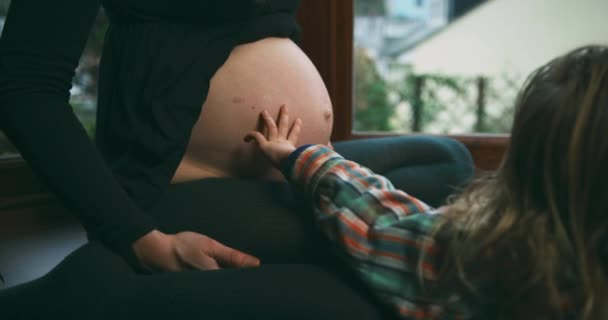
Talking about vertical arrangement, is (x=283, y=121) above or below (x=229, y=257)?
above

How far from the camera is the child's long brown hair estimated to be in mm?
610

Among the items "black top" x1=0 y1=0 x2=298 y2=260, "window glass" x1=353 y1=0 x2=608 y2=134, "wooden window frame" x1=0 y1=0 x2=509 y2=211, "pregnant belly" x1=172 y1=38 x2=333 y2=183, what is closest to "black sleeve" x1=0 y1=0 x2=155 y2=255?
"black top" x1=0 y1=0 x2=298 y2=260

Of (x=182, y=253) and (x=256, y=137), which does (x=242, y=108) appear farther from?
(x=182, y=253)

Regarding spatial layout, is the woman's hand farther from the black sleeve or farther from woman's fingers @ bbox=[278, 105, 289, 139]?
woman's fingers @ bbox=[278, 105, 289, 139]

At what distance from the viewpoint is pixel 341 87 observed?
1.87 m

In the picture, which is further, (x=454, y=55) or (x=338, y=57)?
(x=454, y=55)

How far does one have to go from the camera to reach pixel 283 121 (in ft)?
3.03

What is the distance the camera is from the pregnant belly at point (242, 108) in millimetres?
901

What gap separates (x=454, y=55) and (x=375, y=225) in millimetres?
1631

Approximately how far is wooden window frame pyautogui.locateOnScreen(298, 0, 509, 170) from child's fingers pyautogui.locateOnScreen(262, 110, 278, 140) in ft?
3.12

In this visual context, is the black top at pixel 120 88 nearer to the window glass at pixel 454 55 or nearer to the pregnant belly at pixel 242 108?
the pregnant belly at pixel 242 108

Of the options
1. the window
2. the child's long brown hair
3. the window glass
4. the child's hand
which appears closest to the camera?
the child's long brown hair

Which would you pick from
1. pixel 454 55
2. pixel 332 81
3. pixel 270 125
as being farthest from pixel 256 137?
pixel 454 55

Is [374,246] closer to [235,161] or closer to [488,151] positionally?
[235,161]
